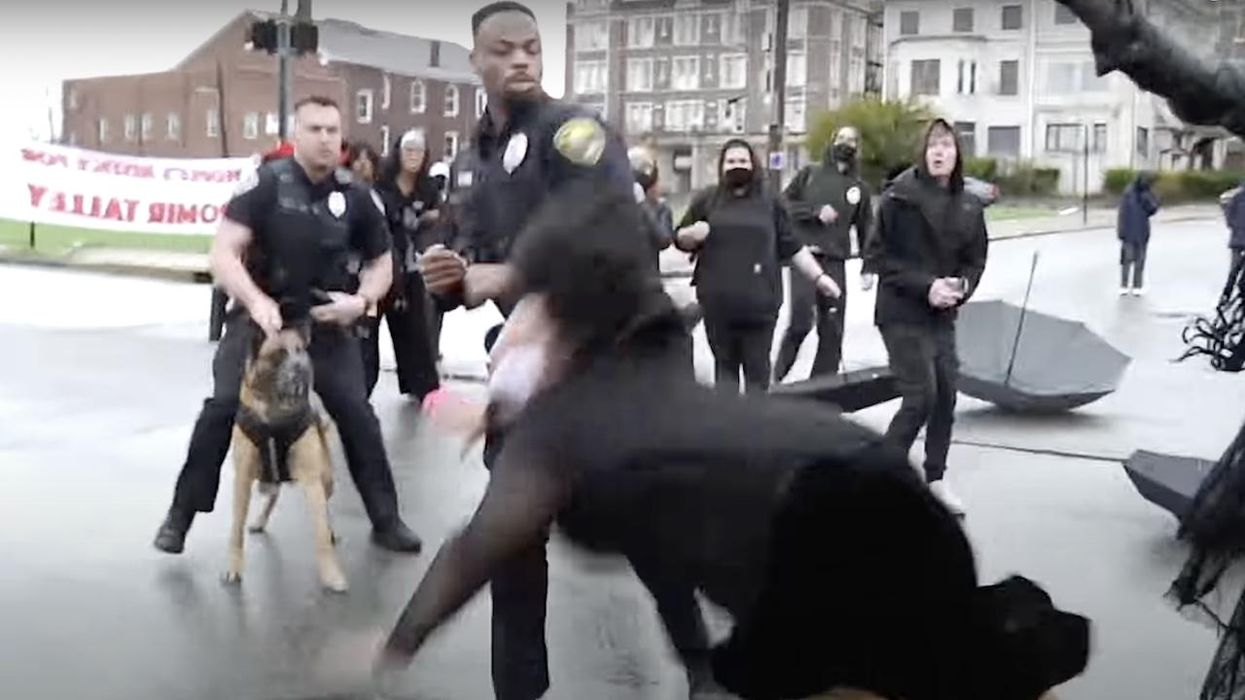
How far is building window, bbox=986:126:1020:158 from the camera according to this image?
24.9m

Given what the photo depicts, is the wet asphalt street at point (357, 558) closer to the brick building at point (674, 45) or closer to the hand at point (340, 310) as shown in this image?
the brick building at point (674, 45)

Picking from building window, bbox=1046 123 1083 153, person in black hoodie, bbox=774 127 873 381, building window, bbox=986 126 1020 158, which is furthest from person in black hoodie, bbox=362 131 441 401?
building window, bbox=986 126 1020 158

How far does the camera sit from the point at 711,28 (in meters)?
2.54

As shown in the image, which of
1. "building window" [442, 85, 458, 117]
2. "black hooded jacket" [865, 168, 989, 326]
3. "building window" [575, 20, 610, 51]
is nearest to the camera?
"building window" [575, 20, 610, 51]

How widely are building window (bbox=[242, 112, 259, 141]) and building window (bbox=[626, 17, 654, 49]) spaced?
664 centimetres

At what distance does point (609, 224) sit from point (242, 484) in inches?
147

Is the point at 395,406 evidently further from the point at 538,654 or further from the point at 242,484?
the point at 538,654

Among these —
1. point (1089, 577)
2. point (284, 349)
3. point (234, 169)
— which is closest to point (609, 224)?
point (284, 349)

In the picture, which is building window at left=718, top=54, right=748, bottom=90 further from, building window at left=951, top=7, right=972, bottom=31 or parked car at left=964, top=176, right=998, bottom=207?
parked car at left=964, top=176, right=998, bottom=207

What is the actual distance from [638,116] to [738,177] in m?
4.96

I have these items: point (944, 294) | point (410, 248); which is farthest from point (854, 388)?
point (410, 248)

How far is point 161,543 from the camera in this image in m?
6.63

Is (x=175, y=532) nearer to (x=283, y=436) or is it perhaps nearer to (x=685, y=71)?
(x=283, y=436)

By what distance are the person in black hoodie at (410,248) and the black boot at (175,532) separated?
2.94 metres
